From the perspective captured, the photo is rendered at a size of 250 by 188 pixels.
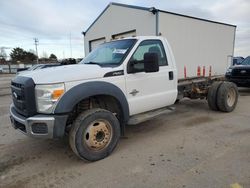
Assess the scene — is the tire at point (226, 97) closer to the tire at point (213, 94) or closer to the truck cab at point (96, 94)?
the tire at point (213, 94)

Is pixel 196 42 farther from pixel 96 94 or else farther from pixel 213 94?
pixel 96 94

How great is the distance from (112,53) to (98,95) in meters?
1.09

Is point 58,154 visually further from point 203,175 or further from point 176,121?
point 176,121

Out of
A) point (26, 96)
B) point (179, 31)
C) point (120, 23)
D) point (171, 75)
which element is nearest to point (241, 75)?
point (179, 31)

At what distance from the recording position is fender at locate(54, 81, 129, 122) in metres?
3.13

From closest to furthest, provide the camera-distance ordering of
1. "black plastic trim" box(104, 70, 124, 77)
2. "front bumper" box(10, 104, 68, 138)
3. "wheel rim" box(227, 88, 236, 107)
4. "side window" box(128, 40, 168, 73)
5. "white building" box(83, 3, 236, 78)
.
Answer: "front bumper" box(10, 104, 68, 138) < "black plastic trim" box(104, 70, 124, 77) < "side window" box(128, 40, 168, 73) < "wheel rim" box(227, 88, 236, 107) < "white building" box(83, 3, 236, 78)

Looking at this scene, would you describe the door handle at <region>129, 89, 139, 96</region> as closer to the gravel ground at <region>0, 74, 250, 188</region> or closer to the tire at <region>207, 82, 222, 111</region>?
the gravel ground at <region>0, 74, 250, 188</region>

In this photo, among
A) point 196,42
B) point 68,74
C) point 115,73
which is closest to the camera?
point 68,74

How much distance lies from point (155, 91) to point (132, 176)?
1900 millimetres

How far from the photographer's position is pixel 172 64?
15.6 ft

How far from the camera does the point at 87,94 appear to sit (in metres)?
3.33

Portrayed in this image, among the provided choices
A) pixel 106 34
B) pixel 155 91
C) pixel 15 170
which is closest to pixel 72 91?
pixel 15 170

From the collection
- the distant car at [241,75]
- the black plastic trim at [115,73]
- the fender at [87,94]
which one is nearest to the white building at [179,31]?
the distant car at [241,75]

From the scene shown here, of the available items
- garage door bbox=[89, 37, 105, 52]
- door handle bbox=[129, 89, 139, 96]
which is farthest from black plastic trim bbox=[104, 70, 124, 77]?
garage door bbox=[89, 37, 105, 52]
